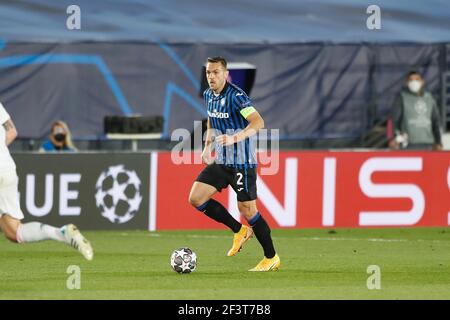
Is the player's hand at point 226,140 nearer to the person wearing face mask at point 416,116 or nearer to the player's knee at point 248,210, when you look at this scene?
the player's knee at point 248,210

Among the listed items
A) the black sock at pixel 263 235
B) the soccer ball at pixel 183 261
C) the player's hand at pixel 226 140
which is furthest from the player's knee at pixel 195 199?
the player's hand at pixel 226 140

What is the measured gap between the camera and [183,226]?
1902cm

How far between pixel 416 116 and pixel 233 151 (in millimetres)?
8471

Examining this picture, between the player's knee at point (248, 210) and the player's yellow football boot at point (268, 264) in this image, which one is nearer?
the player's yellow football boot at point (268, 264)

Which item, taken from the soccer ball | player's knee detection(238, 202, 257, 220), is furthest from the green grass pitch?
player's knee detection(238, 202, 257, 220)

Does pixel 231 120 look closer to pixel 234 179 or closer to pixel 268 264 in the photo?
pixel 234 179

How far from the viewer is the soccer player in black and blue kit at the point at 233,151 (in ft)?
43.2

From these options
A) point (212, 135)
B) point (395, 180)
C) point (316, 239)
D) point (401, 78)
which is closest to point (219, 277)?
point (212, 135)

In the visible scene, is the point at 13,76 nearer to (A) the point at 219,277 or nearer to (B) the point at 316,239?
(B) the point at 316,239

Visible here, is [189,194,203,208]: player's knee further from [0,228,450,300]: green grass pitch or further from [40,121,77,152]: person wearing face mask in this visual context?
[40,121,77,152]: person wearing face mask

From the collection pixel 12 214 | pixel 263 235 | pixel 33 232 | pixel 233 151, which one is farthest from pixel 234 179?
pixel 12 214

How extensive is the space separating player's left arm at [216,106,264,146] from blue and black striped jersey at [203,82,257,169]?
2.1 inches

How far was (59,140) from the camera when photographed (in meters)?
19.9

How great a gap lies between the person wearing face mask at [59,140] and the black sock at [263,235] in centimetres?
694
